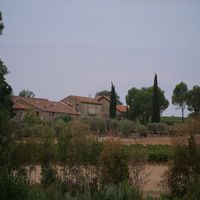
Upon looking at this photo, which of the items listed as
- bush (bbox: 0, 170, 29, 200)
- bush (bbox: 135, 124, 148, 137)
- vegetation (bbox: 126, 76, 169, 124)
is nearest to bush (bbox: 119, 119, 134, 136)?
bush (bbox: 135, 124, 148, 137)

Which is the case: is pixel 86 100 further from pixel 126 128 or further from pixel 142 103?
pixel 126 128

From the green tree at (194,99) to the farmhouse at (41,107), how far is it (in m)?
22.4

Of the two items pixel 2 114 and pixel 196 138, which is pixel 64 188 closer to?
pixel 2 114

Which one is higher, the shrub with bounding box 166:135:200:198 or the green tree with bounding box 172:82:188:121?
the green tree with bounding box 172:82:188:121

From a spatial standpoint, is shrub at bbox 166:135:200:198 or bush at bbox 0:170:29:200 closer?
bush at bbox 0:170:29:200

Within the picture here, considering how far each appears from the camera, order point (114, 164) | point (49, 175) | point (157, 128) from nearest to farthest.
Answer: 1. point (114, 164)
2. point (49, 175)
3. point (157, 128)

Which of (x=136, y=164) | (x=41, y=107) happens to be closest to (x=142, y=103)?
(x=41, y=107)

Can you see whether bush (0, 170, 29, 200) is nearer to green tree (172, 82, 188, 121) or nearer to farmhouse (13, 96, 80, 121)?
farmhouse (13, 96, 80, 121)

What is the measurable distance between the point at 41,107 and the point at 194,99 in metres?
28.8

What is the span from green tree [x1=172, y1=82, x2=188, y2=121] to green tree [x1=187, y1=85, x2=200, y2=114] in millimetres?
1040

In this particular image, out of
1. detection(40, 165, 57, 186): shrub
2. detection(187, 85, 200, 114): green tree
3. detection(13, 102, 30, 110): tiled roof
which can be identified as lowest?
detection(40, 165, 57, 186): shrub

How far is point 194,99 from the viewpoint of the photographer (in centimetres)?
8512

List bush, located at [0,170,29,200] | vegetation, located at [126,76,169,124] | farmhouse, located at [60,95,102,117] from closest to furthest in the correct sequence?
1. bush, located at [0,170,29,200]
2. vegetation, located at [126,76,169,124]
3. farmhouse, located at [60,95,102,117]

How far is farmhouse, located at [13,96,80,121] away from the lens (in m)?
79.2
